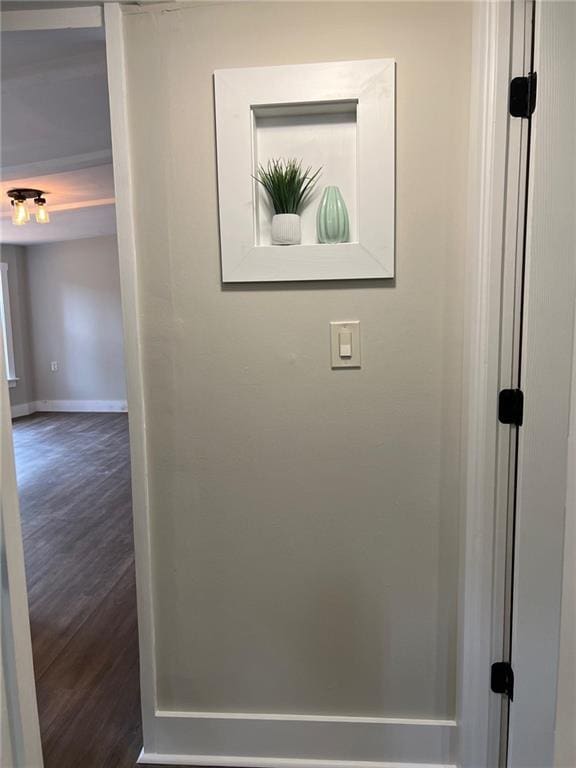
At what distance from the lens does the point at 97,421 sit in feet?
19.7

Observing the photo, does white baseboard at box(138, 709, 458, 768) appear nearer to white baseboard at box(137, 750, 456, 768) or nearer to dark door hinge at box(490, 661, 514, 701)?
white baseboard at box(137, 750, 456, 768)

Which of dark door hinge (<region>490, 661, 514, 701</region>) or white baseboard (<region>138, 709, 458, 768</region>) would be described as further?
white baseboard (<region>138, 709, 458, 768</region>)

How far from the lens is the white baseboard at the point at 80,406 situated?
655 cm

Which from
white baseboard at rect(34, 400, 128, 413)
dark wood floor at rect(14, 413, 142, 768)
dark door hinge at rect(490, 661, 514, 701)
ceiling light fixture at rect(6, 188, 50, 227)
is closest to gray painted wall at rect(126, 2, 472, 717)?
dark door hinge at rect(490, 661, 514, 701)

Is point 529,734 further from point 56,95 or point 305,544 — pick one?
point 56,95

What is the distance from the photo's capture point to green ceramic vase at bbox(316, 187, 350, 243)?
1.20 meters

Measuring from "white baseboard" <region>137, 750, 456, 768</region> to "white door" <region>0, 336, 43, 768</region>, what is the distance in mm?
626

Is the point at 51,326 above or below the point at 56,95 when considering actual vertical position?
below

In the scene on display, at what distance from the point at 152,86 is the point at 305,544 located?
138cm

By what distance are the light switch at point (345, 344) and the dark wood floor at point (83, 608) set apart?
4.67ft

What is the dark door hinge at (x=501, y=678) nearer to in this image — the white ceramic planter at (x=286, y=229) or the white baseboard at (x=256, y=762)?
the white baseboard at (x=256, y=762)

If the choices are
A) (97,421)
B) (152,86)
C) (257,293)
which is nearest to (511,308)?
(257,293)

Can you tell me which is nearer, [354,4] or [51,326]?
[354,4]

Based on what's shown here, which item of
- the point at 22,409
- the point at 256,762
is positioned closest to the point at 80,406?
the point at 22,409
